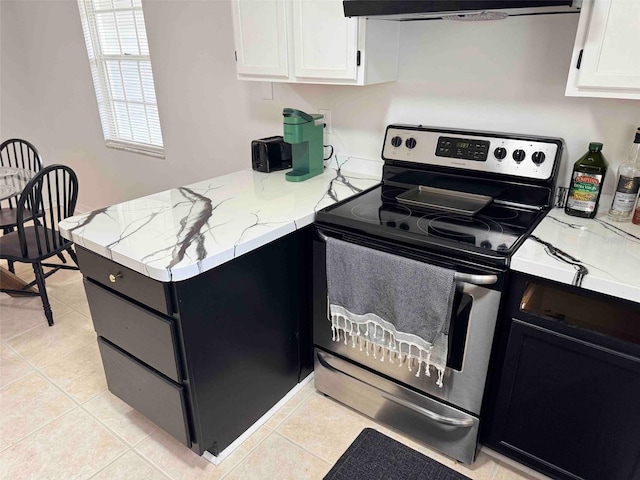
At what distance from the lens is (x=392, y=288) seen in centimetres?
147

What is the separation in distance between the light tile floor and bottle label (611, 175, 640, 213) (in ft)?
3.33

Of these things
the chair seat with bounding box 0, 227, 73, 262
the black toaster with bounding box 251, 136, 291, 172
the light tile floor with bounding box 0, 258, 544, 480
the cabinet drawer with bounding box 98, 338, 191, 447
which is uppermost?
the black toaster with bounding box 251, 136, 291, 172

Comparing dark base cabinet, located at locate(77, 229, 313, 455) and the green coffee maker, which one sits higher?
the green coffee maker

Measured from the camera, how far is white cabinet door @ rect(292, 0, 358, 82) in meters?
1.69

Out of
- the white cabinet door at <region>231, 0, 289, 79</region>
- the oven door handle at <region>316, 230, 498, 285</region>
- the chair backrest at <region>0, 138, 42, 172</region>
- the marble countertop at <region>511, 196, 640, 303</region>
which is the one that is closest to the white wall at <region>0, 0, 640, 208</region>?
the marble countertop at <region>511, 196, 640, 303</region>

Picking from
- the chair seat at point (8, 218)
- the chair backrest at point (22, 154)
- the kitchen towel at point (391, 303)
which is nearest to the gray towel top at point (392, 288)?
the kitchen towel at point (391, 303)

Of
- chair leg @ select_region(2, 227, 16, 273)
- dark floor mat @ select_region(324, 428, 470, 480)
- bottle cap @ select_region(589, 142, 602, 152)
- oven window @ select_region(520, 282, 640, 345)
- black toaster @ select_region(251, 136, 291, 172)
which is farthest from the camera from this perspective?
chair leg @ select_region(2, 227, 16, 273)

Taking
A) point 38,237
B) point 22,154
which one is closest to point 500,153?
point 38,237

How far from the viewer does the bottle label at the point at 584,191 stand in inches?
59.6

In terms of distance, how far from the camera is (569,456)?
55.6 inches

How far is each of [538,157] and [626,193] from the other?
309 mm

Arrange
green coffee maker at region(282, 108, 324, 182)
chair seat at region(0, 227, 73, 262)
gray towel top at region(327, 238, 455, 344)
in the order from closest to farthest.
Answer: gray towel top at region(327, 238, 455, 344) < green coffee maker at region(282, 108, 324, 182) < chair seat at region(0, 227, 73, 262)

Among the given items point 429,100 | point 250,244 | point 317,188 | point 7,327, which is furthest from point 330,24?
point 7,327

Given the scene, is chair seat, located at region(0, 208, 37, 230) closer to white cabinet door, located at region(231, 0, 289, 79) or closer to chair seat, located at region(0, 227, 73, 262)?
chair seat, located at region(0, 227, 73, 262)
